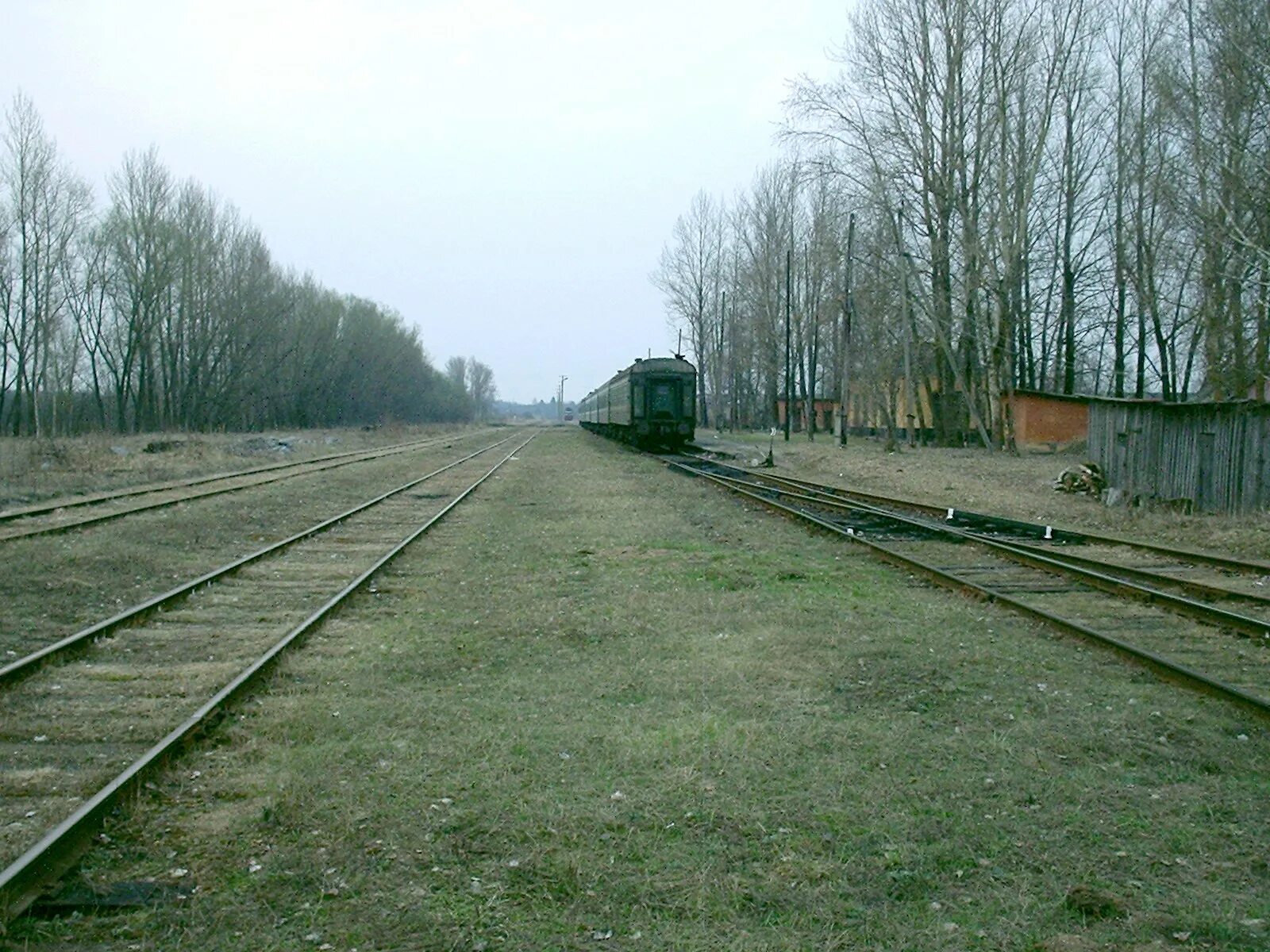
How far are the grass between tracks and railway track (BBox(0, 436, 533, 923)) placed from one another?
0.68ft

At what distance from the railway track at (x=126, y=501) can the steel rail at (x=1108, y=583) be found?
11643mm

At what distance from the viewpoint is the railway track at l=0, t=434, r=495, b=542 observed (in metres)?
15.3

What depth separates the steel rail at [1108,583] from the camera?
27.1 feet

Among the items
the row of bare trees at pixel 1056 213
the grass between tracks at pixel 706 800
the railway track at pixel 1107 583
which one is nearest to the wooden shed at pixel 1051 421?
the row of bare trees at pixel 1056 213

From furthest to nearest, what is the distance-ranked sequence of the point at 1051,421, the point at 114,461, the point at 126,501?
the point at 1051,421 → the point at 114,461 → the point at 126,501

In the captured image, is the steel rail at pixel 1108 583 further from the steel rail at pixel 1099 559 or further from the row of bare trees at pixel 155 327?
the row of bare trees at pixel 155 327

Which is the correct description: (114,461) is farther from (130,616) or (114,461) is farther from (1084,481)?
(1084,481)

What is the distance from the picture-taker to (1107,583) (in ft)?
33.3

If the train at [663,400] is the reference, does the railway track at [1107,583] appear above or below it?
below

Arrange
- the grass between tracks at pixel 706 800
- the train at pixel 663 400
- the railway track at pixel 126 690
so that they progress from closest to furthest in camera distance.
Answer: the grass between tracks at pixel 706 800 < the railway track at pixel 126 690 < the train at pixel 663 400

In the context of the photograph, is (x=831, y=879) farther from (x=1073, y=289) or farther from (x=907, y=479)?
(x=1073, y=289)

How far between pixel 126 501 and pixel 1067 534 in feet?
54.8

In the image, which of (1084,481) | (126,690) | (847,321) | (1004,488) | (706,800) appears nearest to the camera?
(706,800)

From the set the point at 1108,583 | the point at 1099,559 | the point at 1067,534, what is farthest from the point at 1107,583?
the point at 1067,534
